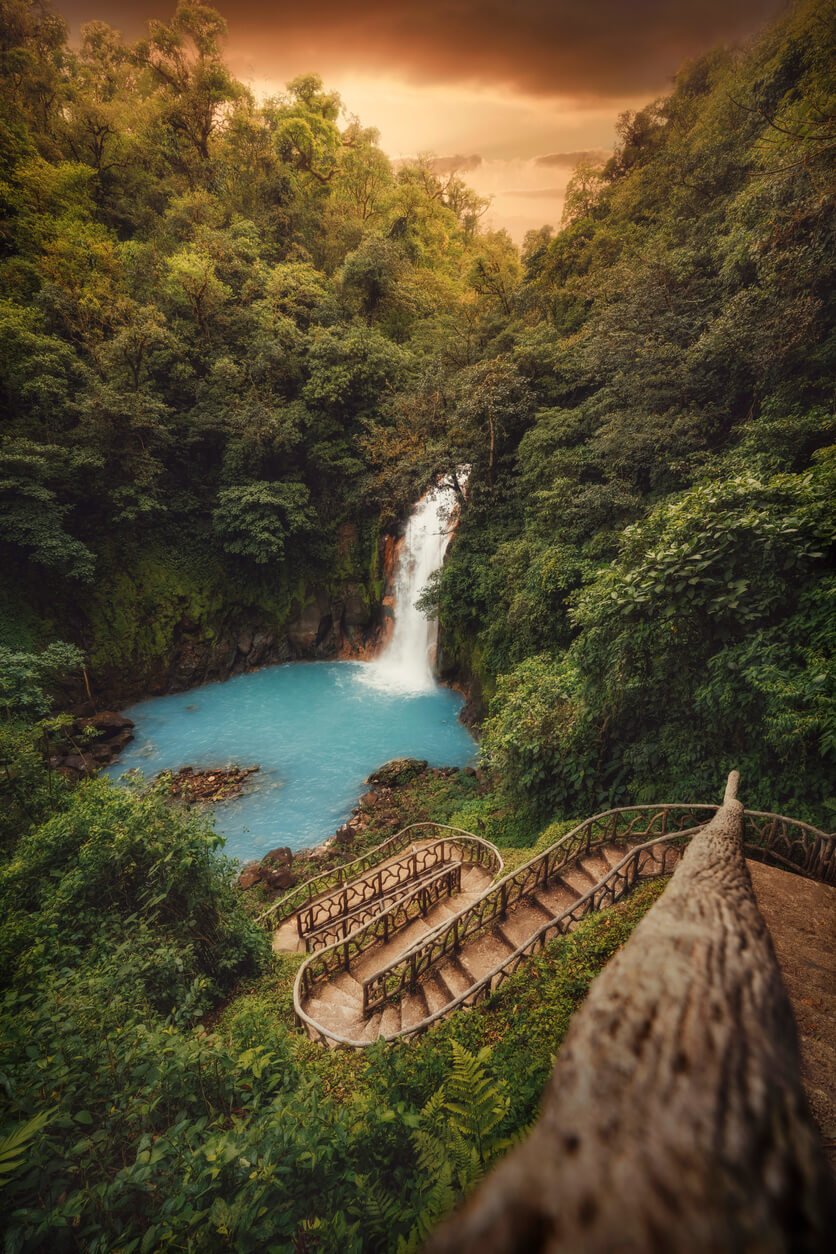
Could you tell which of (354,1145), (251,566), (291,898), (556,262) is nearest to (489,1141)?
(354,1145)

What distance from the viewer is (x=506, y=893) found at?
611 cm

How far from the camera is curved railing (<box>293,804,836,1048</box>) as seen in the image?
5.20m

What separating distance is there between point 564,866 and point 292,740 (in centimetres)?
1176

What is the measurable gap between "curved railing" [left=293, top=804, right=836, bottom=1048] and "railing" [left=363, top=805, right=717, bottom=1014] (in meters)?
0.01

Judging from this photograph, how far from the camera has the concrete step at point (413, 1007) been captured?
5.37 metres

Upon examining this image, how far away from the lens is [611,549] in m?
10.6

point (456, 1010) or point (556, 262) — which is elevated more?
point (556, 262)

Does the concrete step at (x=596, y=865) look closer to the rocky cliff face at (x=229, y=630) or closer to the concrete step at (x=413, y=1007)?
the concrete step at (x=413, y=1007)

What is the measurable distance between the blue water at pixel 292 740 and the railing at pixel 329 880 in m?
2.32

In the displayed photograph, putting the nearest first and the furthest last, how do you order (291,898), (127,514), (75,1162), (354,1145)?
(75,1162) < (354,1145) < (291,898) < (127,514)

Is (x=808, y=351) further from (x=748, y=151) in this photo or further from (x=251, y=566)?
(x=251, y=566)

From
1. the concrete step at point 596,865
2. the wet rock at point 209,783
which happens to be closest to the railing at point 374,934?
the concrete step at point 596,865

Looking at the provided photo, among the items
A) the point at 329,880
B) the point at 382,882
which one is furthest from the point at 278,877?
the point at 382,882

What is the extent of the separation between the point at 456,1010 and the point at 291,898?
5.79m
